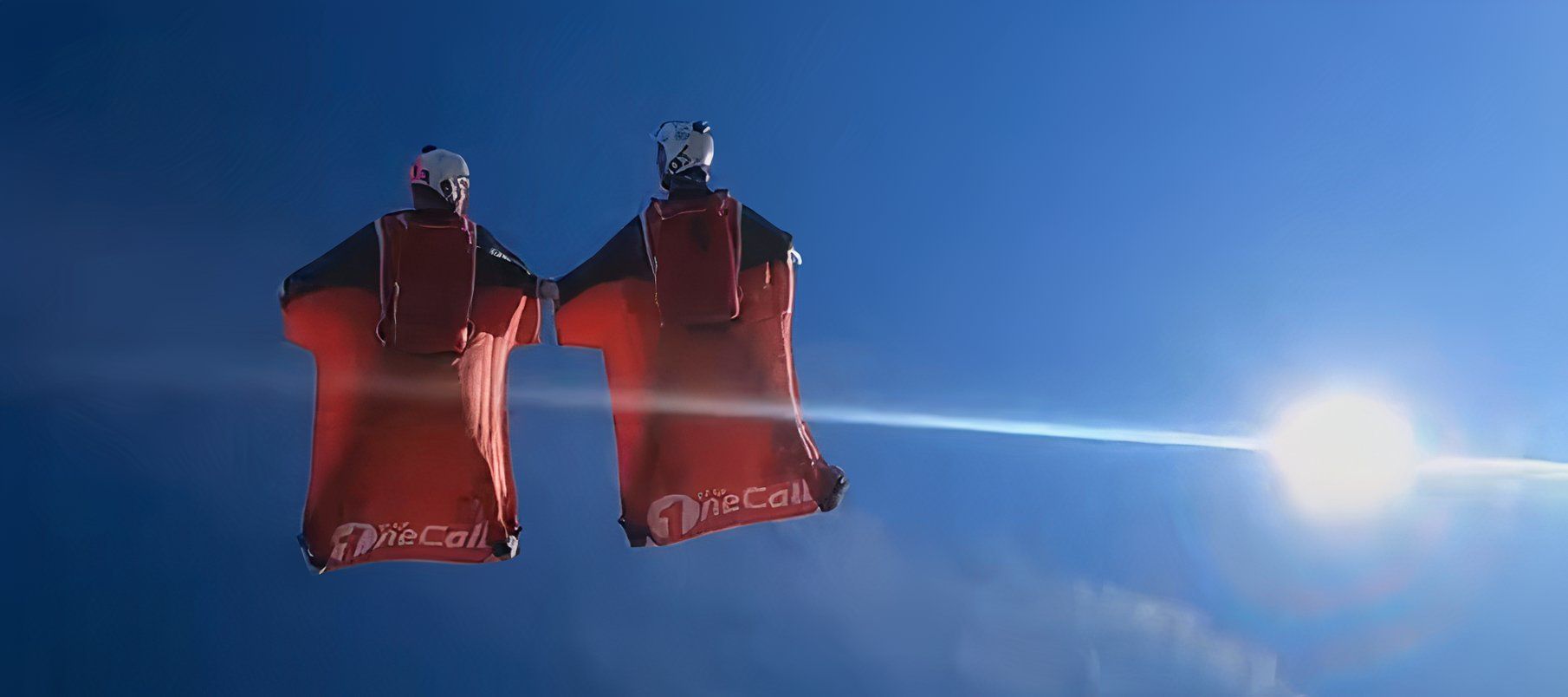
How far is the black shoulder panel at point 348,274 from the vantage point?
2.10 m

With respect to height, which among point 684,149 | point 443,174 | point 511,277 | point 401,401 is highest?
point 684,149

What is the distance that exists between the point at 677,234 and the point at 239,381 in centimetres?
148

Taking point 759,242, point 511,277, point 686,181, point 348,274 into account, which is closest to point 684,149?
point 686,181

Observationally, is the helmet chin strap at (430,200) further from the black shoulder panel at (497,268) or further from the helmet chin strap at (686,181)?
the helmet chin strap at (686,181)

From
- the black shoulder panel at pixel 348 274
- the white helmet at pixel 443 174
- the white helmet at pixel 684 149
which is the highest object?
the white helmet at pixel 684 149

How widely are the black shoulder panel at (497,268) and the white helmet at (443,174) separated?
0.07 m

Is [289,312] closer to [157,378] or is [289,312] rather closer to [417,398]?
[417,398]

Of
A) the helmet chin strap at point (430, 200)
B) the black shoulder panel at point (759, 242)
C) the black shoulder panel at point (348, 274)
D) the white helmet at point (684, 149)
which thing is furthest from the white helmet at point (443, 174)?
the black shoulder panel at point (759, 242)

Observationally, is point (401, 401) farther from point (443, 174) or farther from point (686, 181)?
point (686, 181)

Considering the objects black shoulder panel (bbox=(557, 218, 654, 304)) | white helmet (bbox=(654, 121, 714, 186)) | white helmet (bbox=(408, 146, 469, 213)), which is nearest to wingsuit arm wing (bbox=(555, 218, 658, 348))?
black shoulder panel (bbox=(557, 218, 654, 304))

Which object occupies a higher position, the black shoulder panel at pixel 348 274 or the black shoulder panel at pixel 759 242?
the black shoulder panel at pixel 759 242

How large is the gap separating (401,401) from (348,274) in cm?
23

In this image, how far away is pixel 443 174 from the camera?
2.11m

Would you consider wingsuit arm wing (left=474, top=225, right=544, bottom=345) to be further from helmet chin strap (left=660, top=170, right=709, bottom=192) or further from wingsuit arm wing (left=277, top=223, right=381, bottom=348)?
helmet chin strap (left=660, top=170, right=709, bottom=192)
